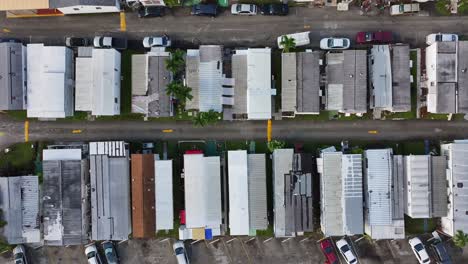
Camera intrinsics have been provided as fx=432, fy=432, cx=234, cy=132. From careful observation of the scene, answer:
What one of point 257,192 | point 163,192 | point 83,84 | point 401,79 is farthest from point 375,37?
point 83,84

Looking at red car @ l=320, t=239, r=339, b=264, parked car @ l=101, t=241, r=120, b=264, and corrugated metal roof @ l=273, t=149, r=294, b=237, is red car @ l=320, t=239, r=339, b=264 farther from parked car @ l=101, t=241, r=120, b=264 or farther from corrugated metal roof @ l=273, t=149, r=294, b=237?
parked car @ l=101, t=241, r=120, b=264

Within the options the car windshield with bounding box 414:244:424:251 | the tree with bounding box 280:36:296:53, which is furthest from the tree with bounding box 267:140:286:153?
the car windshield with bounding box 414:244:424:251

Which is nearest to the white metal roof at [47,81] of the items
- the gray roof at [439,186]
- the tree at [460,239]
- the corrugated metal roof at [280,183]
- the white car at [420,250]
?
the corrugated metal roof at [280,183]

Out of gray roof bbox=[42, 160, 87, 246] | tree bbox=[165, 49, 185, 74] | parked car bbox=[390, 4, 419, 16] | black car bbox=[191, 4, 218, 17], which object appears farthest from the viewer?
black car bbox=[191, 4, 218, 17]

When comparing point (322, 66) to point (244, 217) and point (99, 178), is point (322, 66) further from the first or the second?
point (99, 178)

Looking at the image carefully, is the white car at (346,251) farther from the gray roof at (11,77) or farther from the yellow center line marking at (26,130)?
the gray roof at (11,77)

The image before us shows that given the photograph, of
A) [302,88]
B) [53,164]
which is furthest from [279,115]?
[53,164]
